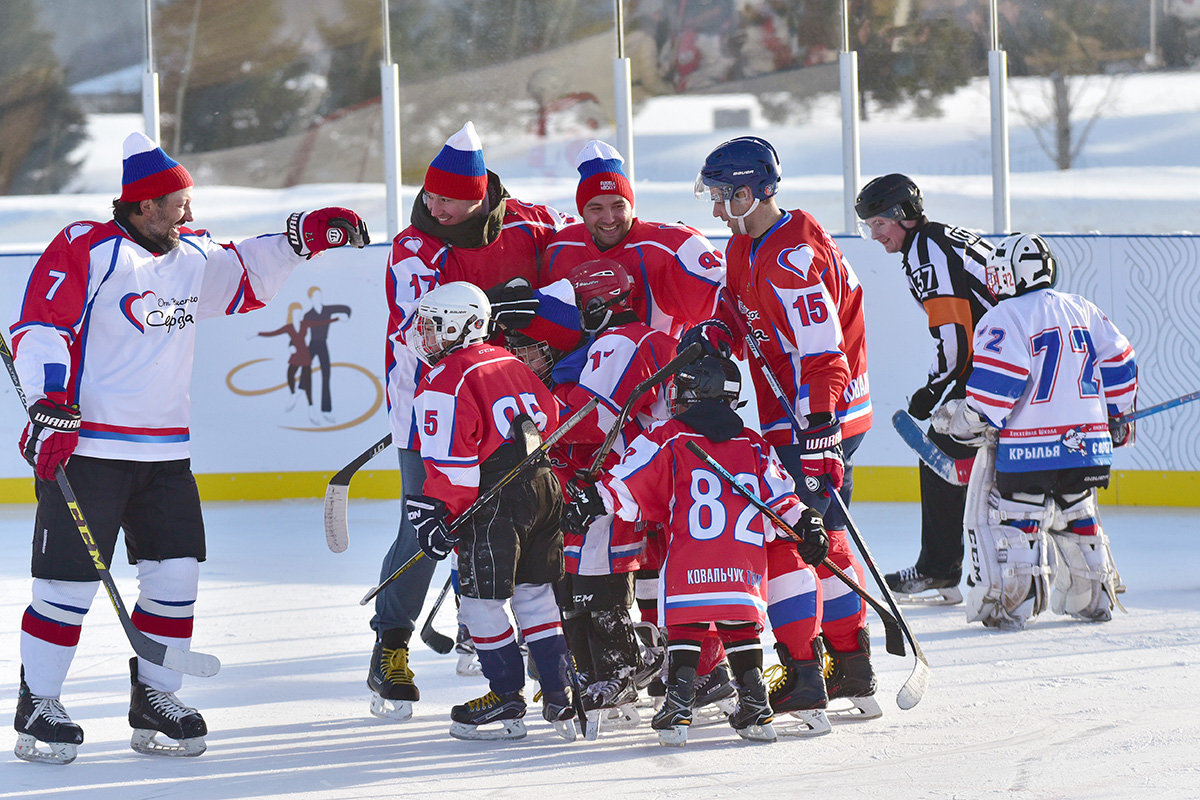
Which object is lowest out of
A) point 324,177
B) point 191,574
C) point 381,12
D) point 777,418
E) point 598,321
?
point 191,574

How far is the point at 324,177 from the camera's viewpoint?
8594 millimetres

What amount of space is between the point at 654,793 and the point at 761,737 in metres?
0.42

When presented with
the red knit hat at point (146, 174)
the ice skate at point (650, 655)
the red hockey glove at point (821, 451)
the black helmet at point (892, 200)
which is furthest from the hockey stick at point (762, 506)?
the black helmet at point (892, 200)

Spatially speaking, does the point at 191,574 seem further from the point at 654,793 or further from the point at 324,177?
the point at 324,177

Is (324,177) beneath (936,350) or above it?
above

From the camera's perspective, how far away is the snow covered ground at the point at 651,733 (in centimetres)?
286

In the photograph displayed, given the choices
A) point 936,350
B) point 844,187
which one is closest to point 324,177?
point 844,187

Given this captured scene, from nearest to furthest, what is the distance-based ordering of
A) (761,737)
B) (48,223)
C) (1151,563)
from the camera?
→ (761,737) < (1151,563) < (48,223)

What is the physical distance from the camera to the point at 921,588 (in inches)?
190

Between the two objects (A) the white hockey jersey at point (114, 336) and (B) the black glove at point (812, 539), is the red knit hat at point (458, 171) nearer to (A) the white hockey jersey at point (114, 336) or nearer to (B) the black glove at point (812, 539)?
(A) the white hockey jersey at point (114, 336)

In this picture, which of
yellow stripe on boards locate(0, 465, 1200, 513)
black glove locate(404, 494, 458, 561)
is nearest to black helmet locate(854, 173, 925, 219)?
black glove locate(404, 494, 458, 561)

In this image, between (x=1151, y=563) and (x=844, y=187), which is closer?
(x=1151, y=563)

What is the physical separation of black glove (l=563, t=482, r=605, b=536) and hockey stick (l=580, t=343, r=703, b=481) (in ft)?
0.58

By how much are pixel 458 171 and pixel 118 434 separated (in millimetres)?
1009
